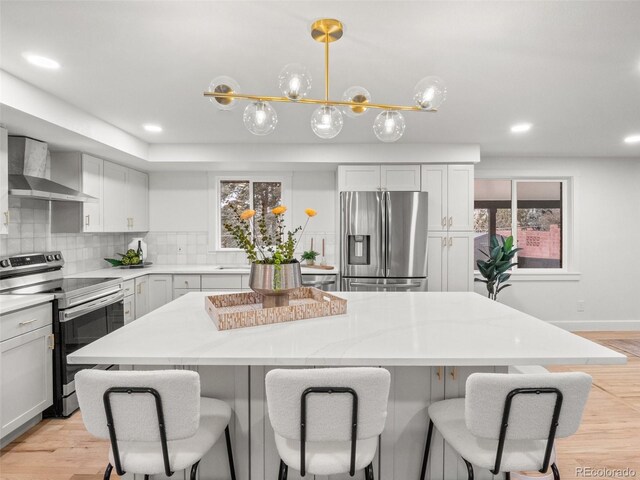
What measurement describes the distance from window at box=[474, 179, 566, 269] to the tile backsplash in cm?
481

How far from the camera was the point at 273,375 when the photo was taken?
1.19m

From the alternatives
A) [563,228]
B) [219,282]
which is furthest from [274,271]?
[563,228]

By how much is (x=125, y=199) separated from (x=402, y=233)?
126 inches

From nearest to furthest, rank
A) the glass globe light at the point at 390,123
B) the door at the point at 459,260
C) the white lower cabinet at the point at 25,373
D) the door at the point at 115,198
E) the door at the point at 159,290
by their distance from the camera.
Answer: the glass globe light at the point at 390,123
the white lower cabinet at the point at 25,373
the door at the point at 115,198
the door at the point at 159,290
the door at the point at 459,260

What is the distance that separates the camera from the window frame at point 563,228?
5.16 meters

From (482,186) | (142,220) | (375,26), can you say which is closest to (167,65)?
(375,26)

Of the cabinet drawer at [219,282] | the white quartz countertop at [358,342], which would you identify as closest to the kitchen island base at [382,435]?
the white quartz countertop at [358,342]

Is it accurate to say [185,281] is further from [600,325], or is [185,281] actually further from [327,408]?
[600,325]

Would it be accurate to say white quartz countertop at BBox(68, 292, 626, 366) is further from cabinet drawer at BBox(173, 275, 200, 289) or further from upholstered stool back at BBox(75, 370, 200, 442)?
cabinet drawer at BBox(173, 275, 200, 289)

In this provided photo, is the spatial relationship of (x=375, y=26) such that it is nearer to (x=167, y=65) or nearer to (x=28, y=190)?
(x=167, y=65)

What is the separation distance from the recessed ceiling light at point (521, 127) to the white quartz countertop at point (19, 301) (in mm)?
4042

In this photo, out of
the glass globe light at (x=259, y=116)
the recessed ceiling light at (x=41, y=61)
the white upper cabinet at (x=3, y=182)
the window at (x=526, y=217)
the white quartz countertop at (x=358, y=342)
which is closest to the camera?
the white quartz countertop at (x=358, y=342)

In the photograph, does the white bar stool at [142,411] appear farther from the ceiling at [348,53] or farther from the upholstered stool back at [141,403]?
the ceiling at [348,53]

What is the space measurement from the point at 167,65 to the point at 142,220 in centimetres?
308
